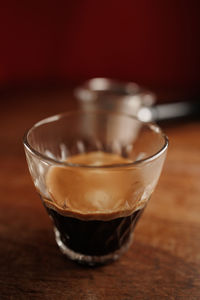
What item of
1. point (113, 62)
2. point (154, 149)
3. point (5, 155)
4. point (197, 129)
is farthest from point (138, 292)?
point (113, 62)

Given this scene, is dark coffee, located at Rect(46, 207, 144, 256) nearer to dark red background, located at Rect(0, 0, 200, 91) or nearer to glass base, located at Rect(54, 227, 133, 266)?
glass base, located at Rect(54, 227, 133, 266)

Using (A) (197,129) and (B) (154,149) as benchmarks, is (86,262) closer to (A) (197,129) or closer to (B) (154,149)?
(B) (154,149)

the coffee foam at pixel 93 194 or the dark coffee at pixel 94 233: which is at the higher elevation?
the coffee foam at pixel 93 194

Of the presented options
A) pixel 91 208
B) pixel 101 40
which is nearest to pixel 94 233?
pixel 91 208

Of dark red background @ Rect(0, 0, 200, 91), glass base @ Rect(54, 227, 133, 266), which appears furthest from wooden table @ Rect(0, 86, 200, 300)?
dark red background @ Rect(0, 0, 200, 91)

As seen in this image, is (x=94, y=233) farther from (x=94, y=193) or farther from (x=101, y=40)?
(x=101, y=40)

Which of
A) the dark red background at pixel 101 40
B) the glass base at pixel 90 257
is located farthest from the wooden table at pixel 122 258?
the dark red background at pixel 101 40

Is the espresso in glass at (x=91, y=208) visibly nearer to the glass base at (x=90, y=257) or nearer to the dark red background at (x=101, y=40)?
the glass base at (x=90, y=257)
